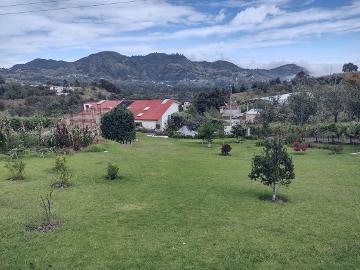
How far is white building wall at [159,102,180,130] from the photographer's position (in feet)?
225

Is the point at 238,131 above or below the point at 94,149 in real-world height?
above

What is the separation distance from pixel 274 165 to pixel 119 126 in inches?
1131

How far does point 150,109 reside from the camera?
237 feet

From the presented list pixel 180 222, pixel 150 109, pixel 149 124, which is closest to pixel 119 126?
pixel 149 124

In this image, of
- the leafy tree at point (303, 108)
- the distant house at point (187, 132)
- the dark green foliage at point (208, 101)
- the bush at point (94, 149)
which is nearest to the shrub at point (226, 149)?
the bush at point (94, 149)

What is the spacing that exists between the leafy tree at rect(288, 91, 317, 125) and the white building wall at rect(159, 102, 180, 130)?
68.5ft

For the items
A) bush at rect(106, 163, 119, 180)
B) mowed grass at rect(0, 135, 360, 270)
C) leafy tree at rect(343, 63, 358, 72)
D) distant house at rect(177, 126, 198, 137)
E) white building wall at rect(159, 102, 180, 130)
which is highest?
leafy tree at rect(343, 63, 358, 72)

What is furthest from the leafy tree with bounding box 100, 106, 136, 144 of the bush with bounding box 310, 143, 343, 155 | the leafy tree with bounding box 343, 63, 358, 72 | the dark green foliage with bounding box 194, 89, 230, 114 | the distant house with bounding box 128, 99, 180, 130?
the leafy tree with bounding box 343, 63, 358, 72

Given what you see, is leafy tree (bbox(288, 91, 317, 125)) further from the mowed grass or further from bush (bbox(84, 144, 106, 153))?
the mowed grass

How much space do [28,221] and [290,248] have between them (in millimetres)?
8920

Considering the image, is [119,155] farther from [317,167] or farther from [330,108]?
[330,108]

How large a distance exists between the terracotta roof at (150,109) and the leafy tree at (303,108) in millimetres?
21369

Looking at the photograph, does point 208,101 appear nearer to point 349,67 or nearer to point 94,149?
point 94,149

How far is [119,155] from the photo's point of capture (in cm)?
3145
